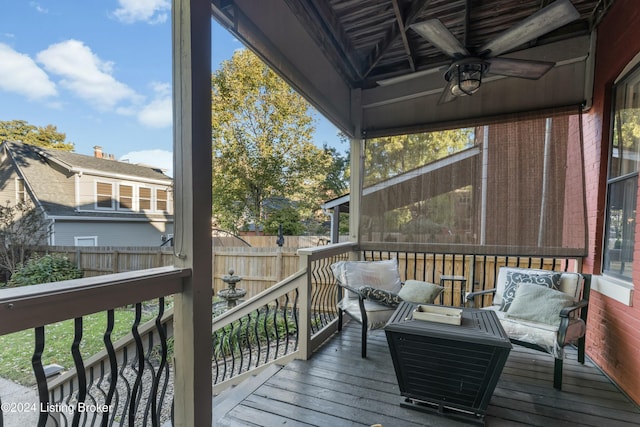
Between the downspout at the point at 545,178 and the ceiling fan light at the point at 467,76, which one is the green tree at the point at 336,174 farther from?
the ceiling fan light at the point at 467,76

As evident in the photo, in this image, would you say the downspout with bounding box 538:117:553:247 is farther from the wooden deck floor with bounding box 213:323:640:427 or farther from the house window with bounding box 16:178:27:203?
the house window with bounding box 16:178:27:203

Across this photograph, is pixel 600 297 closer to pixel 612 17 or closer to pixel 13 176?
pixel 612 17

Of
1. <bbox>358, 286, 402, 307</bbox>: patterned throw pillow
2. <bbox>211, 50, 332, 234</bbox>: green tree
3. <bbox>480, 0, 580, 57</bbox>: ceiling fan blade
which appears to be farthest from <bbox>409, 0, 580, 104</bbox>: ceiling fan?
<bbox>211, 50, 332, 234</bbox>: green tree

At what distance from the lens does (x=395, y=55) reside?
3529 mm

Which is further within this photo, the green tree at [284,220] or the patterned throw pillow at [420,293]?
the green tree at [284,220]

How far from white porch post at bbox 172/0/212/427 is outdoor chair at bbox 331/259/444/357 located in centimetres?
150

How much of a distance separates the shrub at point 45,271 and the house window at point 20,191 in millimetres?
216

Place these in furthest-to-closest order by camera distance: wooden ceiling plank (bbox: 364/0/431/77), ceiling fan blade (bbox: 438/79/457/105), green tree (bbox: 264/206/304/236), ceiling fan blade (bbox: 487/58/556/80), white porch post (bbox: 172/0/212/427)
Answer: green tree (bbox: 264/206/304/236), ceiling fan blade (bbox: 438/79/457/105), wooden ceiling plank (bbox: 364/0/431/77), ceiling fan blade (bbox: 487/58/556/80), white porch post (bbox: 172/0/212/427)

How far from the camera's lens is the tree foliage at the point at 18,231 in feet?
2.91

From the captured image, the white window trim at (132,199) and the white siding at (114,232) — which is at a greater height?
the white window trim at (132,199)

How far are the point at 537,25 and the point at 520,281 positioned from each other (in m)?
2.14

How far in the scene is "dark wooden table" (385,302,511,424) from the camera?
5.85 feet

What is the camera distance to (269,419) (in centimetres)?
190

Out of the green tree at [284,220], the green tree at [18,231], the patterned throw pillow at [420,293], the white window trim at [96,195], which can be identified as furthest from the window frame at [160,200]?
the green tree at [284,220]
